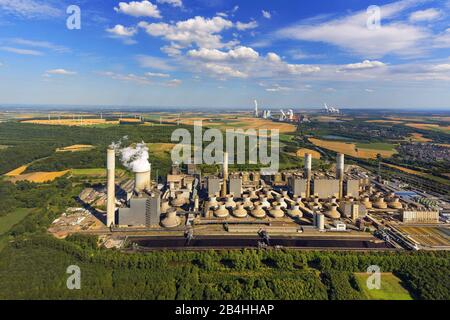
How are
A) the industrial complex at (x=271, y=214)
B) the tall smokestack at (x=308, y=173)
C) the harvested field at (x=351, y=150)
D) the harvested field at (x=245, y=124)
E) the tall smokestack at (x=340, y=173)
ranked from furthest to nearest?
the harvested field at (x=245, y=124) < the harvested field at (x=351, y=150) < the tall smokestack at (x=308, y=173) < the tall smokestack at (x=340, y=173) < the industrial complex at (x=271, y=214)

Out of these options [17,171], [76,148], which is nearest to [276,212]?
[17,171]

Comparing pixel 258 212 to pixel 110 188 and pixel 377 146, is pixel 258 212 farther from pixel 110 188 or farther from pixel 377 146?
pixel 377 146

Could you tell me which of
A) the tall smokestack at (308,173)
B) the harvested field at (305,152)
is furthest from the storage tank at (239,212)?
the harvested field at (305,152)

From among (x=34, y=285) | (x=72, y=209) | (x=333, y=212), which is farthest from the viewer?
(x=72, y=209)

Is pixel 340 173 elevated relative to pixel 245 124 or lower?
lower

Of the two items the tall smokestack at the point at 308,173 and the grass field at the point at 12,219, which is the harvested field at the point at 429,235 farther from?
the grass field at the point at 12,219

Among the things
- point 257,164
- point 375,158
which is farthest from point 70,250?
point 375,158

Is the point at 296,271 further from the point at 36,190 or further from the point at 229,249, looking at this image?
the point at 36,190
